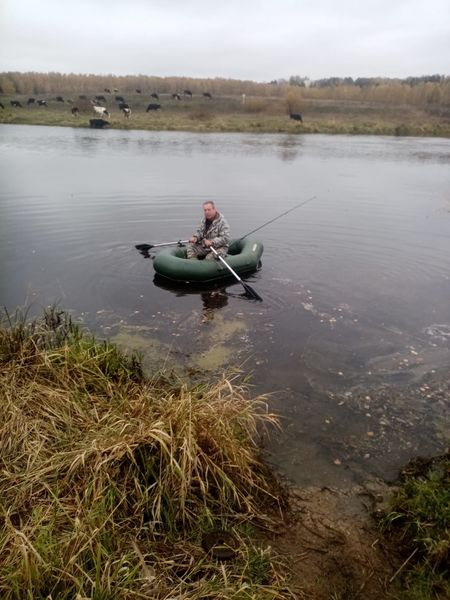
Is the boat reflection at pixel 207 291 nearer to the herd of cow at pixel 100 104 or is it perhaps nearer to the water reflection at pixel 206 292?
the water reflection at pixel 206 292

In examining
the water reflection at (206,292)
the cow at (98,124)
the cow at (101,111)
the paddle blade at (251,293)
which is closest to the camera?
the water reflection at (206,292)

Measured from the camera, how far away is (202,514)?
12.5ft

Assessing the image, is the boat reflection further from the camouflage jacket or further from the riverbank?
the riverbank

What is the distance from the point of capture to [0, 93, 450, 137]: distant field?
1622 inches

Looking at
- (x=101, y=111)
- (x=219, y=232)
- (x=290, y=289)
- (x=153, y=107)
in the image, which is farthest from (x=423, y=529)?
(x=153, y=107)

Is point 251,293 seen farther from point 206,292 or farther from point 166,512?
point 166,512

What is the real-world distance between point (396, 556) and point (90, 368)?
348 cm

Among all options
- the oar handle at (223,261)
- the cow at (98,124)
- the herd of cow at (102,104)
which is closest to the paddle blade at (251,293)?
the oar handle at (223,261)

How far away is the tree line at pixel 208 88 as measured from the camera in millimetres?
55469

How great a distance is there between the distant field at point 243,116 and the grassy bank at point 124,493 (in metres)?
37.4

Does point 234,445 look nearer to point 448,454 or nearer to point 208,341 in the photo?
point 448,454

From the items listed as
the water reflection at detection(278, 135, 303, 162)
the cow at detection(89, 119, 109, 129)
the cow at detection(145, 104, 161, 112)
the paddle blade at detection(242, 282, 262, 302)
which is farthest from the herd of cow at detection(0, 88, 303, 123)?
the paddle blade at detection(242, 282, 262, 302)

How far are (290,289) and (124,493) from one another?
632 centimetres

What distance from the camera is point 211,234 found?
9844 mm
